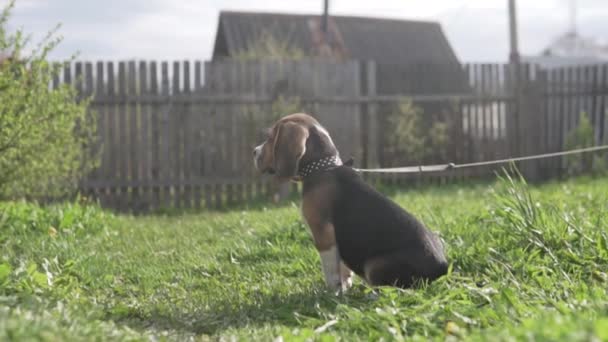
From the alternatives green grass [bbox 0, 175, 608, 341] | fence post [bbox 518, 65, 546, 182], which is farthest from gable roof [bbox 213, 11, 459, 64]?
green grass [bbox 0, 175, 608, 341]

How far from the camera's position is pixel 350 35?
1073 inches

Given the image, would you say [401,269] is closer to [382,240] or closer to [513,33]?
[382,240]

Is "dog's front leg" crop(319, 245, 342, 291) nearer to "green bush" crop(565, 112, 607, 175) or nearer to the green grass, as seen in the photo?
the green grass

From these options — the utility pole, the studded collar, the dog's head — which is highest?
the utility pole

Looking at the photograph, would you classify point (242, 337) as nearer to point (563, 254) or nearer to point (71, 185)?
point (563, 254)

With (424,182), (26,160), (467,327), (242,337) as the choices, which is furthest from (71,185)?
(467,327)

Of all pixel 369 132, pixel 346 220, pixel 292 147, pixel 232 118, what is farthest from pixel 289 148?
pixel 369 132

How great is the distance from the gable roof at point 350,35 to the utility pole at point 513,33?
6.02 metres

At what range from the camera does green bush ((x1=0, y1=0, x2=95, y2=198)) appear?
7703mm

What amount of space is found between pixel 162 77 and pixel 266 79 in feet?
5.78

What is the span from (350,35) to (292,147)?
75.5 feet

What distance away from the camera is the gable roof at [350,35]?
2509cm

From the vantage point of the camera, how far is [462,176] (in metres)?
14.1

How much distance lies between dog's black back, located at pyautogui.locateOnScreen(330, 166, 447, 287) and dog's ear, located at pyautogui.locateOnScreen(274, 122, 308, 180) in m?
0.33
